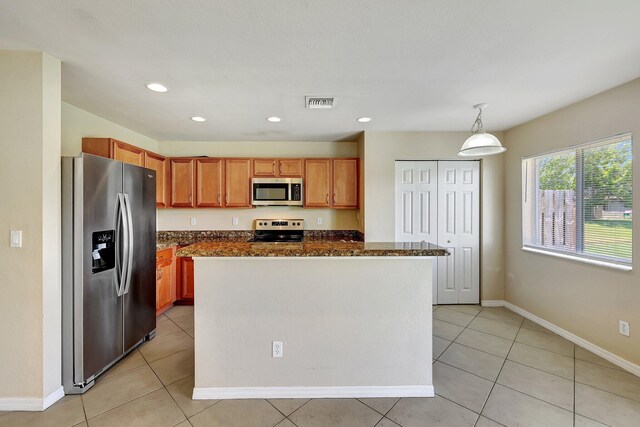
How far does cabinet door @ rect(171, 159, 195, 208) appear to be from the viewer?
3.96m

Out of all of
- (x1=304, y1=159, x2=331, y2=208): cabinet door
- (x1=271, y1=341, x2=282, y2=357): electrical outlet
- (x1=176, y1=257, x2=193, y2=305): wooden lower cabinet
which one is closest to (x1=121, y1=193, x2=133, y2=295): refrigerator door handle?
(x1=176, y1=257, x2=193, y2=305): wooden lower cabinet

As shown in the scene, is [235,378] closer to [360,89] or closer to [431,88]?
[360,89]

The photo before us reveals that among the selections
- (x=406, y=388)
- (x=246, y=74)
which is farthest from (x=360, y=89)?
(x=406, y=388)

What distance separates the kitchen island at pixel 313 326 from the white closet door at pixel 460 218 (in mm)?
2117

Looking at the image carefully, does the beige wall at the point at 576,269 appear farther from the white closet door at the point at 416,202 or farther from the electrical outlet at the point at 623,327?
the white closet door at the point at 416,202

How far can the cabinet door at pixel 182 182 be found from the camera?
396 cm

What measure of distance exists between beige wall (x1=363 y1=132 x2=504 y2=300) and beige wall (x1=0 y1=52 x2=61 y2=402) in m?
3.23

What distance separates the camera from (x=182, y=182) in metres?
3.97

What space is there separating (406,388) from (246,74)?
2.74m

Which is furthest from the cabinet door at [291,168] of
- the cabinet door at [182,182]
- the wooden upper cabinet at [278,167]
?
the cabinet door at [182,182]

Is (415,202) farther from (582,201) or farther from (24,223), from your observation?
(24,223)

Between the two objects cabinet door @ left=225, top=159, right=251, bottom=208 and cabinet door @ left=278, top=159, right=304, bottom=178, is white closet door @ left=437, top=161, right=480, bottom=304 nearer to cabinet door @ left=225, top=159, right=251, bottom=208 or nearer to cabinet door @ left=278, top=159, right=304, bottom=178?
cabinet door @ left=278, top=159, right=304, bottom=178

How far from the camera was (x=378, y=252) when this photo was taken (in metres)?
1.76

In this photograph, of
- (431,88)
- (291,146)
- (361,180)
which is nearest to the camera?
(431,88)
